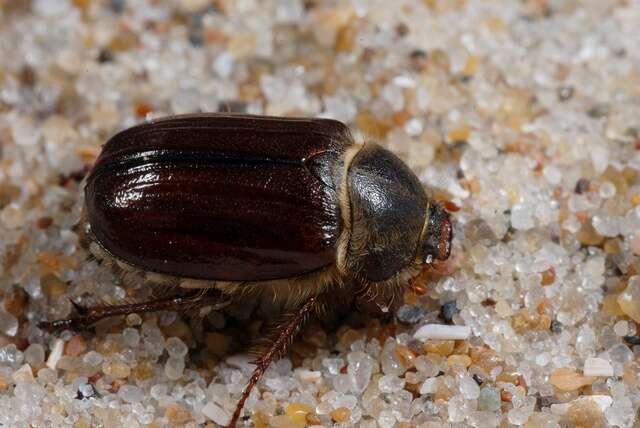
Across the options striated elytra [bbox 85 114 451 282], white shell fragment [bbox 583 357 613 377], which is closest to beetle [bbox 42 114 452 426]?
striated elytra [bbox 85 114 451 282]

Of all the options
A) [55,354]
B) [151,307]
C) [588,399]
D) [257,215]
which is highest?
[257,215]

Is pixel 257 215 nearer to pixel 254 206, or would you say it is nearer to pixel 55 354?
pixel 254 206

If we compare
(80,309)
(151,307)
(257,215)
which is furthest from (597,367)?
(80,309)

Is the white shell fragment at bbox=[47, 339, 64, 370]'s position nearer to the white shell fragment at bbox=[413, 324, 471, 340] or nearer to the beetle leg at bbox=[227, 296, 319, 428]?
the beetle leg at bbox=[227, 296, 319, 428]

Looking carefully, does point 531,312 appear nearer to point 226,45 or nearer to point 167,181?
point 167,181

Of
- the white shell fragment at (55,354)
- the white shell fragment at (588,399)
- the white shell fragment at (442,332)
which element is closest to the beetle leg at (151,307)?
the white shell fragment at (55,354)

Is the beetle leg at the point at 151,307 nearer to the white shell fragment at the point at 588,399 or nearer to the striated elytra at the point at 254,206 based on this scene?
the striated elytra at the point at 254,206
